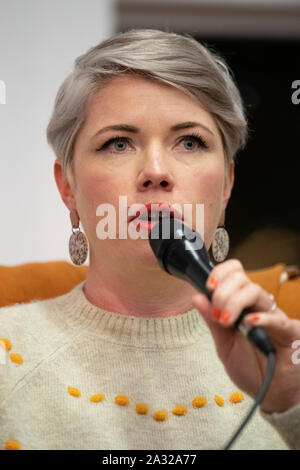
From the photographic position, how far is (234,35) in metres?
2.80

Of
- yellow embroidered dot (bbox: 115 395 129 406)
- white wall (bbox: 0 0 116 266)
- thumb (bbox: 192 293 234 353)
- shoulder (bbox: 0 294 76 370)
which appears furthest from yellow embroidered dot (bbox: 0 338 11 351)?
white wall (bbox: 0 0 116 266)

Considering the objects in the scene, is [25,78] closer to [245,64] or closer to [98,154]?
[245,64]

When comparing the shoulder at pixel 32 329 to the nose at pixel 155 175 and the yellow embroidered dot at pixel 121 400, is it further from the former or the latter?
the nose at pixel 155 175

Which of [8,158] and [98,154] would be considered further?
[8,158]

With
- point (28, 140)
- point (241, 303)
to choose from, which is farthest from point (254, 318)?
point (28, 140)

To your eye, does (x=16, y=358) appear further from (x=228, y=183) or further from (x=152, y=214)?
(x=228, y=183)

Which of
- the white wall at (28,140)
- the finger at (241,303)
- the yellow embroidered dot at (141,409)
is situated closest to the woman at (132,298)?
the yellow embroidered dot at (141,409)

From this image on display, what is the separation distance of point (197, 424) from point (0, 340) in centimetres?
41

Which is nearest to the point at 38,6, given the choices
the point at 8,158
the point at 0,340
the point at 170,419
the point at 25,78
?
the point at 25,78

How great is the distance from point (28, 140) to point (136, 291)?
126 centimetres

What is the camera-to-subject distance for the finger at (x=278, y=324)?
769mm

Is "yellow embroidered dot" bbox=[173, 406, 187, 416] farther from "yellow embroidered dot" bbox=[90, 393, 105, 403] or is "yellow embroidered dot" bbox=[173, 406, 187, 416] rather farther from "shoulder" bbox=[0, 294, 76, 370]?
"shoulder" bbox=[0, 294, 76, 370]

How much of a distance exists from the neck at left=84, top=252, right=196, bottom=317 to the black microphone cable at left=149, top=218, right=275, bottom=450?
240mm

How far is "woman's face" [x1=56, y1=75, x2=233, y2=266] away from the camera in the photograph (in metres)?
1.09
